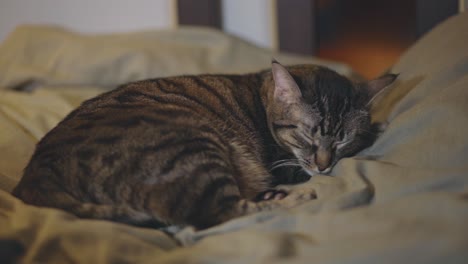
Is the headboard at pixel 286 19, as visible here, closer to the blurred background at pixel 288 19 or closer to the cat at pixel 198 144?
the blurred background at pixel 288 19

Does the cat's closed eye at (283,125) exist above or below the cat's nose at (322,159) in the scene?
above

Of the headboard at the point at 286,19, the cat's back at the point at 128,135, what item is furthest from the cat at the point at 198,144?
the headboard at the point at 286,19

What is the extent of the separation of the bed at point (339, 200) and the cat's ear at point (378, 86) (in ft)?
0.29

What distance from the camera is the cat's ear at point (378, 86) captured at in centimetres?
174

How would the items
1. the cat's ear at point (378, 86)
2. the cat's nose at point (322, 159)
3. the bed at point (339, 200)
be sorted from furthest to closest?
the cat's ear at point (378, 86), the cat's nose at point (322, 159), the bed at point (339, 200)

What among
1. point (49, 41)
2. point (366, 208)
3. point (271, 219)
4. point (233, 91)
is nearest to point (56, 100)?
point (49, 41)

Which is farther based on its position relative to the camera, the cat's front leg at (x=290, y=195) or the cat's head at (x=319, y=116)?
the cat's head at (x=319, y=116)

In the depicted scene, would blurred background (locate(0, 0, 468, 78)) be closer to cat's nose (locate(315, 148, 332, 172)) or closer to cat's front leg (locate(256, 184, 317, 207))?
cat's nose (locate(315, 148, 332, 172))

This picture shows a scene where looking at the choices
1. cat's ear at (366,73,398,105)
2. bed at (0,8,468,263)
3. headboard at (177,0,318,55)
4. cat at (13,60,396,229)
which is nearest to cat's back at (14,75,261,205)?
cat at (13,60,396,229)

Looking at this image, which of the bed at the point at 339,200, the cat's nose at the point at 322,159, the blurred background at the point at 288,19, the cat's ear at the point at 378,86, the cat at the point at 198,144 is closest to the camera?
the bed at the point at 339,200

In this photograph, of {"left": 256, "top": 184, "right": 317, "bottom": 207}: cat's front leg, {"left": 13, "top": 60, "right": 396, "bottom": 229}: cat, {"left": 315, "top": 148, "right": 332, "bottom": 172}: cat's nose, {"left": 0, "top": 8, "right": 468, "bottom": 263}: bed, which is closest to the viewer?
{"left": 0, "top": 8, "right": 468, "bottom": 263}: bed

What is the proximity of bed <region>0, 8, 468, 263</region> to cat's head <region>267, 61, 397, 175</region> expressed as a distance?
8 centimetres

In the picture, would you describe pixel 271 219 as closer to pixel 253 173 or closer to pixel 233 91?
pixel 253 173

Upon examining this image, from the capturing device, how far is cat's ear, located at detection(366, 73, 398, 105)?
1.74 meters
